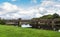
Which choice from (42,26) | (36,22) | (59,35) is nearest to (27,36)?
(59,35)

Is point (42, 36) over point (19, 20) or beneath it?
beneath

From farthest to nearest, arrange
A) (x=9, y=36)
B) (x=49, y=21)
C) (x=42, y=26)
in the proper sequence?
1. (x=42, y=26)
2. (x=49, y=21)
3. (x=9, y=36)

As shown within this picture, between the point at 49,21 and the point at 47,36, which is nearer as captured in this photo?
the point at 47,36

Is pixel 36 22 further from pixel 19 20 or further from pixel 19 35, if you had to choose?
pixel 19 35

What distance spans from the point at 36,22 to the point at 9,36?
14139mm

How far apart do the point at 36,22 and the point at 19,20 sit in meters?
2.72

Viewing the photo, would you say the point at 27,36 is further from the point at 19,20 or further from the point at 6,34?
the point at 19,20

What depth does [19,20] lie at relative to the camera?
2777cm

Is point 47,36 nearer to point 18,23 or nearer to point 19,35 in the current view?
point 19,35

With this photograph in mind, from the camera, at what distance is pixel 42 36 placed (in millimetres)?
14992

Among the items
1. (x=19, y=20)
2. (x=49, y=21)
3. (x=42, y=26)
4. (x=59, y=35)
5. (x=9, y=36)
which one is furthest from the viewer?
(x=42, y=26)

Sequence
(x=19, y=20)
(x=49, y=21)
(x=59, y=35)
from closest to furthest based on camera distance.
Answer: (x=59, y=35) → (x=49, y=21) → (x=19, y=20)

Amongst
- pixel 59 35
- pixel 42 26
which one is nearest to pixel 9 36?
pixel 59 35

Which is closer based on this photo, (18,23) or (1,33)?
(1,33)
